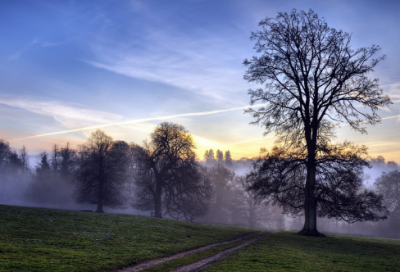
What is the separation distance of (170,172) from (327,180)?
31091mm

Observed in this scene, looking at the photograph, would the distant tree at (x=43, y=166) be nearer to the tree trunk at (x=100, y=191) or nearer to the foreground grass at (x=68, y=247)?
the tree trunk at (x=100, y=191)

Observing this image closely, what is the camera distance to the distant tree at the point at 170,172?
166ft

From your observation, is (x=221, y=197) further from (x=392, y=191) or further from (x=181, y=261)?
(x=181, y=261)

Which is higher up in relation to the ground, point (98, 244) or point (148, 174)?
point (148, 174)

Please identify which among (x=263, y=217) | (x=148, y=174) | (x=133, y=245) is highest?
(x=148, y=174)

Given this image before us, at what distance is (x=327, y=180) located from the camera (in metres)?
29.0

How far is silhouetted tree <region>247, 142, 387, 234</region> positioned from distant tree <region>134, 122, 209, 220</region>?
69.5 ft

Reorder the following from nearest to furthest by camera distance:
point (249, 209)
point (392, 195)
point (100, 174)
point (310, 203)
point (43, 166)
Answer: point (310, 203), point (100, 174), point (392, 195), point (249, 209), point (43, 166)

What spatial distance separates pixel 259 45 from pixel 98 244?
1068 inches

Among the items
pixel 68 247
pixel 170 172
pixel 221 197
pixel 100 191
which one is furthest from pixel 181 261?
pixel 221 197

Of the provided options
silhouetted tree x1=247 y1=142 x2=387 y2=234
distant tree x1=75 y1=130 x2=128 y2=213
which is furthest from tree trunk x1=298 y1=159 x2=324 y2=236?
distant tree x1=75 y1=130 x2=128 y2=213

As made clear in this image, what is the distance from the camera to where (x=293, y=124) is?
3212cm

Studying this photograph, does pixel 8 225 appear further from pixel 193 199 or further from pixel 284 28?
pixel 193 199

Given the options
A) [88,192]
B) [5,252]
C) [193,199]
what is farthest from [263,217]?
[5,252]
